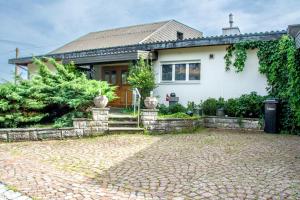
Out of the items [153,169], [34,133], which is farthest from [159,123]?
[153,169]

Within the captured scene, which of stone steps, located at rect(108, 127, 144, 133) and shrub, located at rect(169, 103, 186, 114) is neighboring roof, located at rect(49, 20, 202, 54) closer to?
shrub, located at rect(169, 103, 186, 114)

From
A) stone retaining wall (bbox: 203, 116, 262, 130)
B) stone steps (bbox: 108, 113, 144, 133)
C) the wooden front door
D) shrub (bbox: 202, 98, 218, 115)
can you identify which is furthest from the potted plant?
the wooden front door

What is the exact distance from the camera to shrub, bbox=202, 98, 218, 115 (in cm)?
1206

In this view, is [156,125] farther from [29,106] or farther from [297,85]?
[297,85]

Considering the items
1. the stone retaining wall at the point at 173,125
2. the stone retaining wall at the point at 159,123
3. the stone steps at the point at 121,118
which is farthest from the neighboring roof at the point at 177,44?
the stone steps at the point at 121,118

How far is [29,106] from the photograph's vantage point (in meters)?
9.13

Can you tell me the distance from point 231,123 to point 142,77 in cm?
421

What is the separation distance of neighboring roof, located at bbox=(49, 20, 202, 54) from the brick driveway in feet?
43.0

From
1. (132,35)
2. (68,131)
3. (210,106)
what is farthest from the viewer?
(132,35)

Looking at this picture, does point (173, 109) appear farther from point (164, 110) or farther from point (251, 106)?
point (251, 106)

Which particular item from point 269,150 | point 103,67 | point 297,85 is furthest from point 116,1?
point 269,150

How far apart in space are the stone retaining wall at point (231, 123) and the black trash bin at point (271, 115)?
0.34 metres

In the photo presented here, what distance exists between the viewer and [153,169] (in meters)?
5.32

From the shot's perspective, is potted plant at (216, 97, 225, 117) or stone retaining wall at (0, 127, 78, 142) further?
potted plant at (216, 97, 225, 117)
